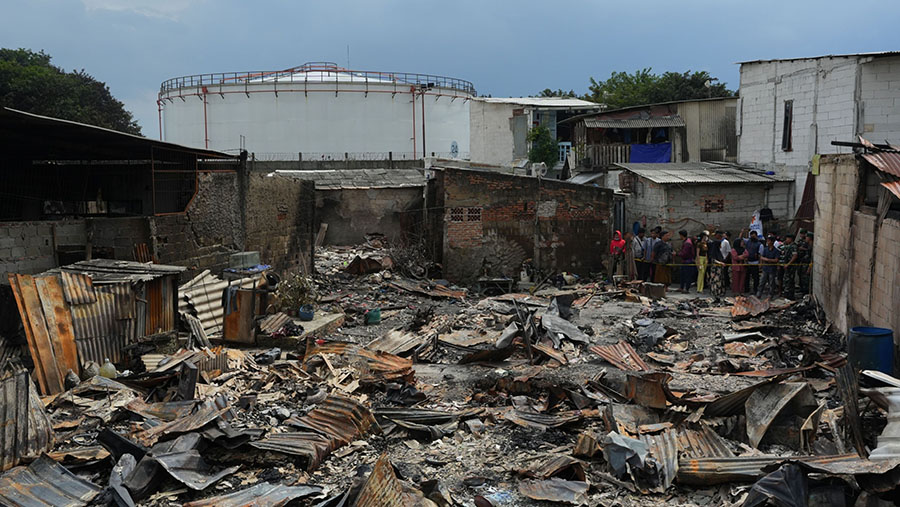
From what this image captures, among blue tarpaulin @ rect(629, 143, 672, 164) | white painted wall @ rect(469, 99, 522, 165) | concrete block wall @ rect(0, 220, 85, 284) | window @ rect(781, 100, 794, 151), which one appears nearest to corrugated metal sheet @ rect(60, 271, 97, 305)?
concrete block wall @ rect(0, 220, 85, 284)

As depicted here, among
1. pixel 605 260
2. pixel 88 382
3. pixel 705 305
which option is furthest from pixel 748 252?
pixel 88 382

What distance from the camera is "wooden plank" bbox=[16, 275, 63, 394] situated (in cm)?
788

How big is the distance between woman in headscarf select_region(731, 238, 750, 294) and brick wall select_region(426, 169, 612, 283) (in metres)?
3.75

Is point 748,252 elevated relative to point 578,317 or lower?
elevated

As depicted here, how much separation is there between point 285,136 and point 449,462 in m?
30.1

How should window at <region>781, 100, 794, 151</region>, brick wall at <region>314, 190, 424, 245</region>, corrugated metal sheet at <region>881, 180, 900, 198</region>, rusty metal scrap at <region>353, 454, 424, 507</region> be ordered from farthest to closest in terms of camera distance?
brick wall at <region>314, 190, 424, 245</region> < window at <region>781, 100, 794, 151</region> < corrugated metal sheet at <region>881, 180, 900, 198</region> < rusty metal scrap at <region>353, 454, 424, 507</region>

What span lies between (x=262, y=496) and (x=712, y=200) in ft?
50.5

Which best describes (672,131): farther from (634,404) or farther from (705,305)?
(634,404)

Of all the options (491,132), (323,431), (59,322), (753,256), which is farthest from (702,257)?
(491,132)

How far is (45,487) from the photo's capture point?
18.8 ft

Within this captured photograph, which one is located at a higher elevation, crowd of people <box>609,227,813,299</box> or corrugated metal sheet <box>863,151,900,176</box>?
→ corrugated metal sheet <box>863,151,900,176</box>

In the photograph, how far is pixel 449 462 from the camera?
6555 mm

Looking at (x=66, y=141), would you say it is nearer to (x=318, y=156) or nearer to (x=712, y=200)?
(x=712, y=200)

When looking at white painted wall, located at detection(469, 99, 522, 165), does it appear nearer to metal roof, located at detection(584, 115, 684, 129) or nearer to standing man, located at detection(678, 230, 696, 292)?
metal roof, located at detection(584, 115, 684, 129)
